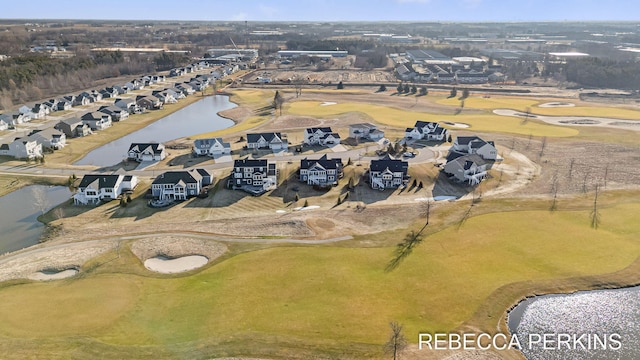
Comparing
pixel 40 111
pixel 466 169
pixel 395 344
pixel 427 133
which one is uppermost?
pixel 40 111

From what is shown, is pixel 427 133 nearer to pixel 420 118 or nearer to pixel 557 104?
pixel 420 118

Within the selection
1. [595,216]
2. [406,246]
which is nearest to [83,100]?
[406,246]

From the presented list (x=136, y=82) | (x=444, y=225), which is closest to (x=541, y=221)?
(x=444, y=225)

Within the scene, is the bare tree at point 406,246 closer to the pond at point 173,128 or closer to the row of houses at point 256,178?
the row of houses at point 256,178

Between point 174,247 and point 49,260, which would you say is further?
point 174,247

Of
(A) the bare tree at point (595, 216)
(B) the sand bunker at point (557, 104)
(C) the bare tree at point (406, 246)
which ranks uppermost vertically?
(B) the sand bunker at point (557, 104)

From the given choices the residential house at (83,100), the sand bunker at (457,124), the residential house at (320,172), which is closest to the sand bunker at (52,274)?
the residential house at (320,172)
